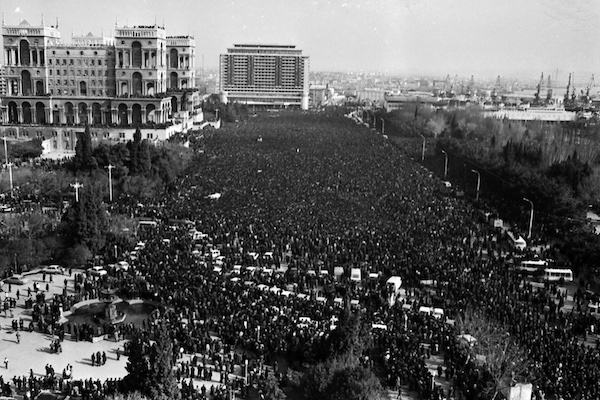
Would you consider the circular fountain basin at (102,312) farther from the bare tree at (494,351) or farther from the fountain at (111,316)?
the bare tree at (494,351)

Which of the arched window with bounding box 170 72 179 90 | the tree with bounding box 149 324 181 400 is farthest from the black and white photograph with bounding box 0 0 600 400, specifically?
the arched window with bounding box 170 72 179 90

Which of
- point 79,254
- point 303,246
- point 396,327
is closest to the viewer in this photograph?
point 396,327

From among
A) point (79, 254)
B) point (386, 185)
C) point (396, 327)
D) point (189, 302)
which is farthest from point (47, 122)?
point (396, 327)

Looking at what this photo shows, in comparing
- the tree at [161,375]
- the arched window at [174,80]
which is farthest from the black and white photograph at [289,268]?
the arched window at [174,80]

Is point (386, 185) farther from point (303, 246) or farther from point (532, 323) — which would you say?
point (532, 323)

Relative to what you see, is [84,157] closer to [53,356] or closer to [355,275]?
[355,275]

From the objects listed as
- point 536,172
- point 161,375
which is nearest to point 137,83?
point 536,172

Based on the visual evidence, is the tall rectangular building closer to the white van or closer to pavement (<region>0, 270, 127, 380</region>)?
the white van
